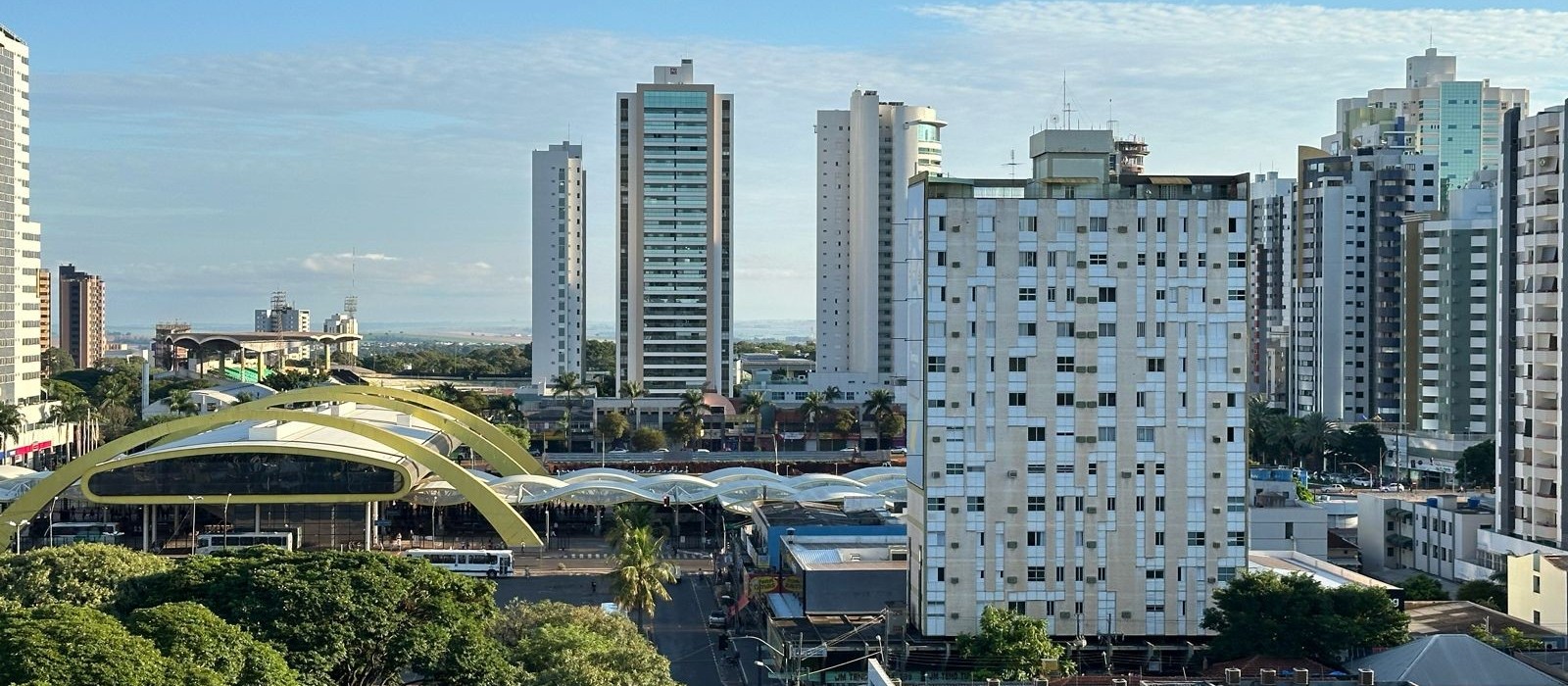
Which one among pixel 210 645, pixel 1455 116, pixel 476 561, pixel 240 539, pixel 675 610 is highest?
pixel 1455 116

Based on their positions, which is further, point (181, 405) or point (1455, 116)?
point (1455, 116)

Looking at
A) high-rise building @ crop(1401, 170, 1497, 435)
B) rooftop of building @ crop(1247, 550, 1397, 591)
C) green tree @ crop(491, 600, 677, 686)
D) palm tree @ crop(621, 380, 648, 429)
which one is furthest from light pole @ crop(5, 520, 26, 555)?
high-rise building @ crop(1401, 170, 1497, 435)

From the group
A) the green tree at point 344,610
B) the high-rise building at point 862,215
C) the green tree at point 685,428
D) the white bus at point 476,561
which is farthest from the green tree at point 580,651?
the high-rise building at point 862,215

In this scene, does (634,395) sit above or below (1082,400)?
below

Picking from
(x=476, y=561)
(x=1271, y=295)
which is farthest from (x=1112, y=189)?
(x=1271, y=295)

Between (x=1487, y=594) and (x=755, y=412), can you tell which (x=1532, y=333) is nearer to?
(x=1487, y=594)

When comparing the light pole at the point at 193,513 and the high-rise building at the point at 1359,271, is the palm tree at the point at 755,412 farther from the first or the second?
the light pole at the point at 193,513

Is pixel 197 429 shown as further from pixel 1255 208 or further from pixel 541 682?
pixel 1255 208
